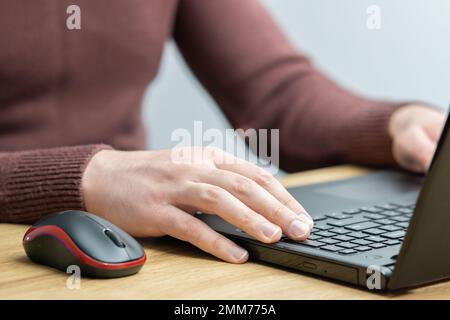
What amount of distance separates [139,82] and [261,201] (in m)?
0.62

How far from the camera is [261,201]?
2.37 feet

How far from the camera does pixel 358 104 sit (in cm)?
128

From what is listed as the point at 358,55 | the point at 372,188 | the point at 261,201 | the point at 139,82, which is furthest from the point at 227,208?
the point at 358,55

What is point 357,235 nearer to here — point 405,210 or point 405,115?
point 405,210

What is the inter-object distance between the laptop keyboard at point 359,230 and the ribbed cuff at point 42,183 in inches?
9.8

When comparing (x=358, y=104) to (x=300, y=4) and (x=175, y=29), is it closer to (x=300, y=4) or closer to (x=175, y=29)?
(x=175, y=29)

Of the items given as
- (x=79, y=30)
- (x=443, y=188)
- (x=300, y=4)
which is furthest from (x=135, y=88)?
(x=300, y=4)

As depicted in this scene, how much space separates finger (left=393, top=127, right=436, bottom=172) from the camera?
1.11m

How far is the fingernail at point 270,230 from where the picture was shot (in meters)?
0.70

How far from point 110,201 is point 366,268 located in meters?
0.28

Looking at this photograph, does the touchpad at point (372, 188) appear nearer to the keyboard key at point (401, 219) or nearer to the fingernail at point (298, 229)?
the keyboard key at point (401, 219)

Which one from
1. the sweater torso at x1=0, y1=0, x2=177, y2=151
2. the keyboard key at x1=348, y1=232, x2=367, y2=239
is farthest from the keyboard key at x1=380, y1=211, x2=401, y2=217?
the sweater torso at x1=0, y1=0, x2=177, y2=151

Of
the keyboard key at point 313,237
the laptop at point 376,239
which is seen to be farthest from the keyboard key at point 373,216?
the keyboard key at point 313,237

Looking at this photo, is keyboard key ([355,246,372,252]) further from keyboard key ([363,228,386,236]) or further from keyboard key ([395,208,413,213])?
keyboard key ([395,208,413,213])
